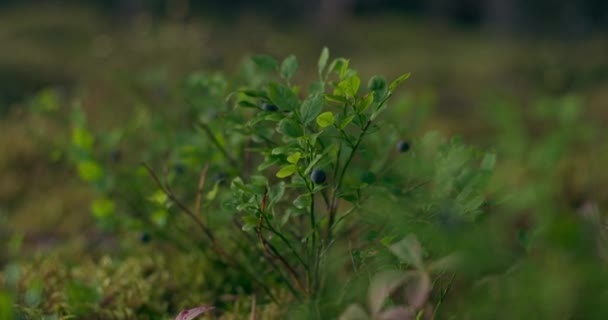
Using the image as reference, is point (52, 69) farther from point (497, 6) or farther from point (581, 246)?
point (497, 6)

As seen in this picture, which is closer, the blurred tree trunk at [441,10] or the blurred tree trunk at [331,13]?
the blurred tree trunk at [331,13]

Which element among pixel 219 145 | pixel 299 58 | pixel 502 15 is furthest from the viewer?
pixel 502 15

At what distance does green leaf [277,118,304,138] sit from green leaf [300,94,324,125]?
0.09 feet

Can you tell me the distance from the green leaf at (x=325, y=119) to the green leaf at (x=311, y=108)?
41 mm

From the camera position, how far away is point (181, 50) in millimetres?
7359

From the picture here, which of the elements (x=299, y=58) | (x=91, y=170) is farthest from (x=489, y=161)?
(x=299, y=58)

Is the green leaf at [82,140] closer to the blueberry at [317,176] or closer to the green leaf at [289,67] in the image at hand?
the green leaf at [289,67]

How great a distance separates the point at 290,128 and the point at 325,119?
96 millimetres

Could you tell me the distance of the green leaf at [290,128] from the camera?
4.81 ft

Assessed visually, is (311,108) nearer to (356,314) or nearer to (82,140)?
(356,314)

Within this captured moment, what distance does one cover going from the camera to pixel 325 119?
4.66 ft

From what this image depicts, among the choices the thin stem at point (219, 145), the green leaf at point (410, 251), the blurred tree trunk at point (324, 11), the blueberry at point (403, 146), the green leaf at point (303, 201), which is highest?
the green leaf at point (410, 251)

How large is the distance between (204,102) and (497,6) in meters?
11.9

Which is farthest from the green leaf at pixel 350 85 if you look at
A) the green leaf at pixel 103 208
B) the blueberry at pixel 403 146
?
the green leaf at pixel 103 208
